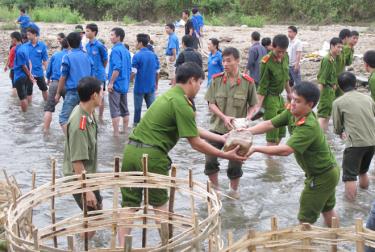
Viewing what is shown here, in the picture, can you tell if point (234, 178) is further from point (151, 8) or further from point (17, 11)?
point (151, 8)

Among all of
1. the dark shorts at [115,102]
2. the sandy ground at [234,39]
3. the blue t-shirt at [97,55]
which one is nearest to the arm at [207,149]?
the dark shorts at [115,102]

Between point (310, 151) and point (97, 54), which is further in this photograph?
point (97, 54)

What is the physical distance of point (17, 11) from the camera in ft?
118

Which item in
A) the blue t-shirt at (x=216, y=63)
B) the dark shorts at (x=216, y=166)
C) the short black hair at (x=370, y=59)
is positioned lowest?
the dark shorts at (x=216, y=166)

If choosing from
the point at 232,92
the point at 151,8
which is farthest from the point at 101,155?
the point at 151,8

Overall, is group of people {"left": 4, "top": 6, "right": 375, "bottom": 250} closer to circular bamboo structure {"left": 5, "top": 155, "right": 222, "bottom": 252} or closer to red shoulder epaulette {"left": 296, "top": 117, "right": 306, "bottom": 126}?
red shoulder epaulette {"left": 296, "top": 117, "right": 306, "bottom": 126}

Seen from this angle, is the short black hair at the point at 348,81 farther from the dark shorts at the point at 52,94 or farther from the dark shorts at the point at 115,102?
the dark shorts at the point at 52,94

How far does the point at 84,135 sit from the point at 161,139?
691mm

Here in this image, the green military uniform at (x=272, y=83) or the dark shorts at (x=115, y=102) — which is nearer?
the green military uniform at (x=272, y=83)

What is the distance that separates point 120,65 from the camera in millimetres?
10797

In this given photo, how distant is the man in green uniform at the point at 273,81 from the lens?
9.16 m

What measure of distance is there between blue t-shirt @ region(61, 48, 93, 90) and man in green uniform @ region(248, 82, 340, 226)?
443cm

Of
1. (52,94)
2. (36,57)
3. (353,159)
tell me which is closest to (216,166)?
(353,159)

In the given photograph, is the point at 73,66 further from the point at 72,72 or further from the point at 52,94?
the point at 52,94
